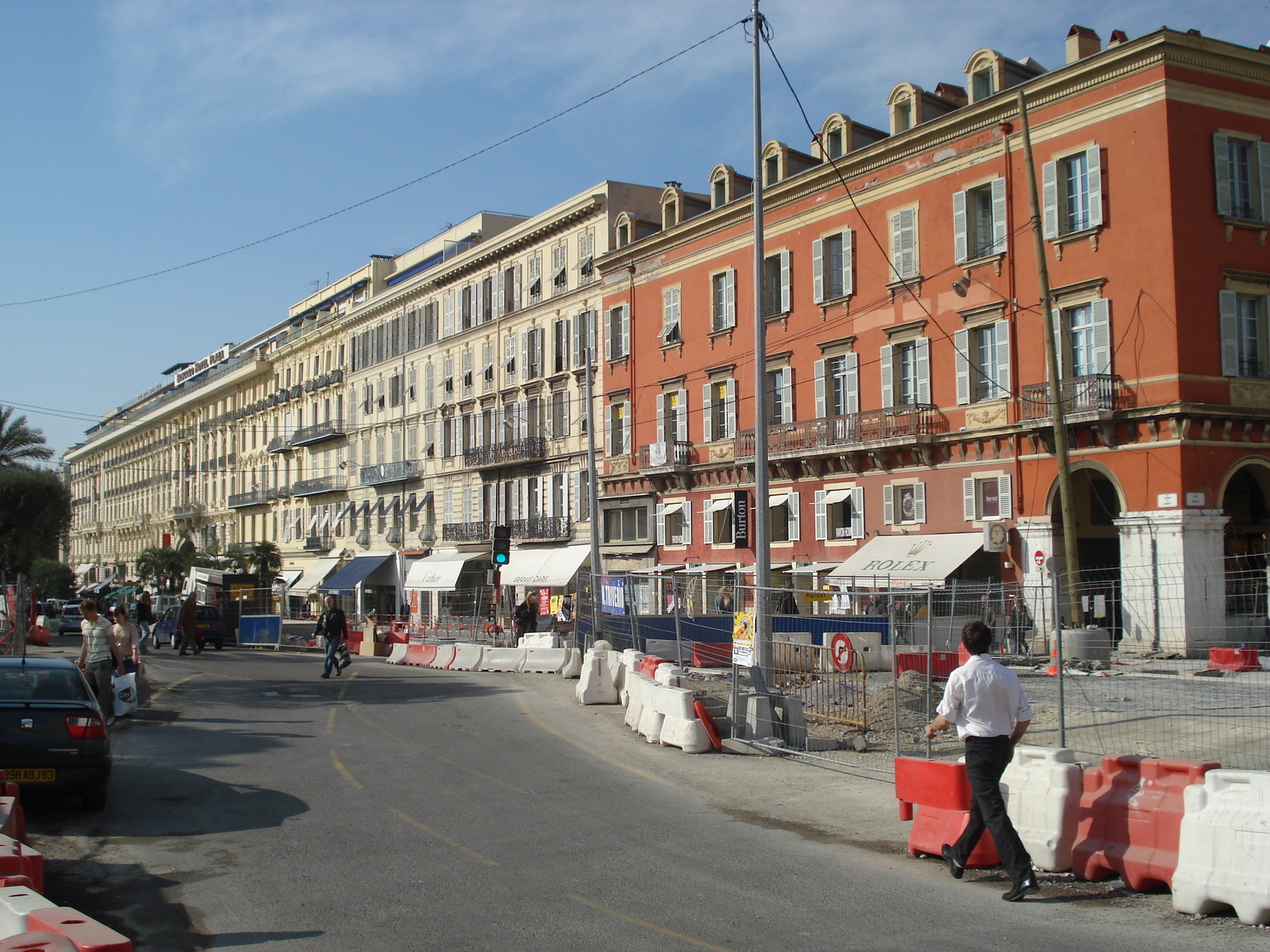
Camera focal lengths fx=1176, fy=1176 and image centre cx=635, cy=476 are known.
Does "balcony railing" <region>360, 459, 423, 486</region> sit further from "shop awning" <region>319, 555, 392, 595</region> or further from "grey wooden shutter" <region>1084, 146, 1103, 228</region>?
"grey wooden shutter" <region>1084, 146, 1103, 228</region>

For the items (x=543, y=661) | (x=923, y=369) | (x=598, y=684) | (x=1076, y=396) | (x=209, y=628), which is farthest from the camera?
(x=209, y=628)

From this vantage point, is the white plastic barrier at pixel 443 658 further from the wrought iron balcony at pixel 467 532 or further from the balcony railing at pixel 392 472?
the balcony railing at pixel 392 472

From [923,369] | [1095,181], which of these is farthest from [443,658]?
[1095,181]

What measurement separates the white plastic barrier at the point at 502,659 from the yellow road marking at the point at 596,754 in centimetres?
922

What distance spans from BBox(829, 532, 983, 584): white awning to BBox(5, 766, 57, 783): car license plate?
22.0m

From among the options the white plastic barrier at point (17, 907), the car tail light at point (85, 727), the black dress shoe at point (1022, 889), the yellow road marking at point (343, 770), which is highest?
the car tail light at point (85, 727)

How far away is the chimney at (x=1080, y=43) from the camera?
29.3 metres

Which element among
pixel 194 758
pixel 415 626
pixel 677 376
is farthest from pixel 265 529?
pixel 194 758

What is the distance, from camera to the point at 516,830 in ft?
31.7

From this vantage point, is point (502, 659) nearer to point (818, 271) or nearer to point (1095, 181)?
point (818, 271)

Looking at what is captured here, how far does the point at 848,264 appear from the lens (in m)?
35.5

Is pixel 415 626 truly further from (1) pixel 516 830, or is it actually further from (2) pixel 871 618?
Result: (1) pixel 516 830

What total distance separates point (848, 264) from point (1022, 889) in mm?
29867

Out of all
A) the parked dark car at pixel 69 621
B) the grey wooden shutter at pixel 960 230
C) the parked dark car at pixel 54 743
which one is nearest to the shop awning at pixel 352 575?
the parked dark car at pixel 69 621
